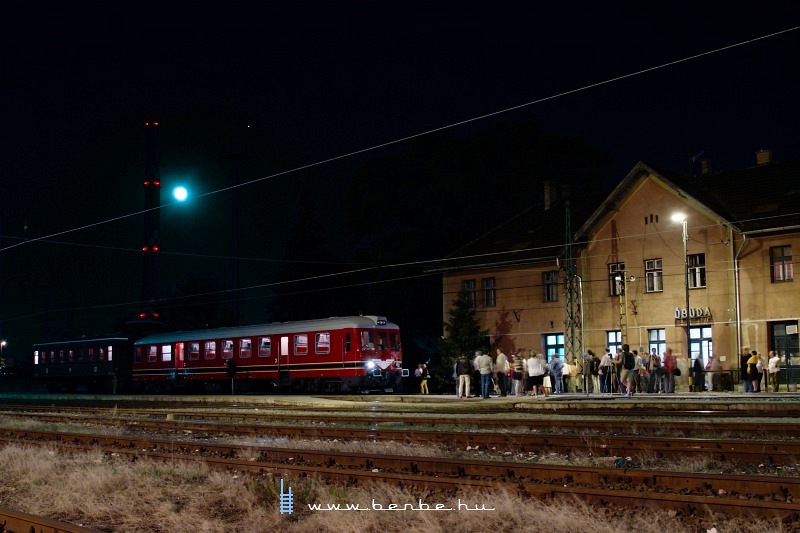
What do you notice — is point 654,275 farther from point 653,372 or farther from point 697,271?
point 653,372

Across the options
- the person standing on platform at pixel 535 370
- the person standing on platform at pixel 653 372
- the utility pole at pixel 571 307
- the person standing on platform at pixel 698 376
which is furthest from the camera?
the utility pole at pixel 571 307

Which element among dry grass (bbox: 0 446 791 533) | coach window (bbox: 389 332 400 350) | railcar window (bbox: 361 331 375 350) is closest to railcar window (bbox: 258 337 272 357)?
railcar window (bbox: 361 331 375 350)

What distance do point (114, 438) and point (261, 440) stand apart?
3022 millimetres

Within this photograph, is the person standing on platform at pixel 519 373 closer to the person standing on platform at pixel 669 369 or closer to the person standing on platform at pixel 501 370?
the person standing on platform at pixel 501 370

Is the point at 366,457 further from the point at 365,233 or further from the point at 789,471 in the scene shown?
the point at 365,233

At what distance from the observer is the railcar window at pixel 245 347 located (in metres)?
39.8

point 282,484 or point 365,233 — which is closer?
point 282,484

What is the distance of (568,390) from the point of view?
3869 cm

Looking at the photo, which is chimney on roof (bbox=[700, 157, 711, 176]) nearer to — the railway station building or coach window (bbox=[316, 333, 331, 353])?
the railway station building

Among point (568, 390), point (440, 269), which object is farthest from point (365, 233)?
point (568, 390)

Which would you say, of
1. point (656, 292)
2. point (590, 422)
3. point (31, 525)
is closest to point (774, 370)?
point (656, 292)

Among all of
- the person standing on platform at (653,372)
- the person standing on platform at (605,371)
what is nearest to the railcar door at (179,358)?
the person standing on platform at (605,371)

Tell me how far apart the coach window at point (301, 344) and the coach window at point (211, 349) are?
20.2ft
